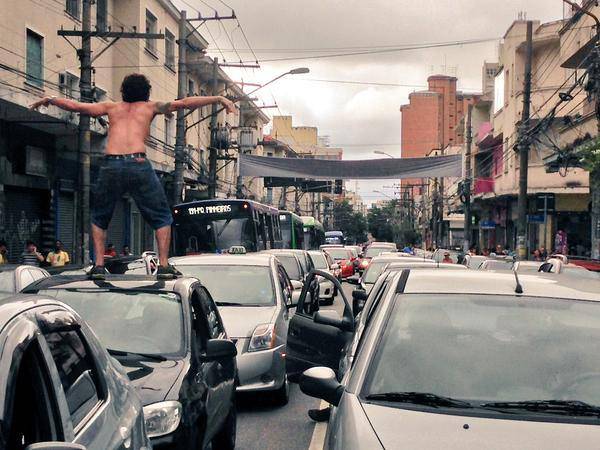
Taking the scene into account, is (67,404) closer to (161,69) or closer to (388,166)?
(388,166)

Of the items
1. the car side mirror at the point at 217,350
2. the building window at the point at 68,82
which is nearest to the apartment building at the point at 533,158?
the building window at the point at 68,82

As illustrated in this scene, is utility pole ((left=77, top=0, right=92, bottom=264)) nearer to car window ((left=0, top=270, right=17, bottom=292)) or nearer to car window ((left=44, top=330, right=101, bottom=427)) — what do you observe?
car window ((left=0, top=270, right=17, bottom=292))

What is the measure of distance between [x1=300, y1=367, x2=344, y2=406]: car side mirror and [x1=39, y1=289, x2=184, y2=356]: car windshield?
6.00 ft

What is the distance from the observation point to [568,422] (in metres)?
3.70

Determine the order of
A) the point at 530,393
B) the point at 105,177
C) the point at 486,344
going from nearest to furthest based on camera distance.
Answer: the point at 530,393, the point at 486,344, the point at 105,177

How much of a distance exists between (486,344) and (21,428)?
2.49 metres

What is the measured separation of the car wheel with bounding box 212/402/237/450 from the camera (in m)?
6.68

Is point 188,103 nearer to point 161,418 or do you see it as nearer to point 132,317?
point 132,317

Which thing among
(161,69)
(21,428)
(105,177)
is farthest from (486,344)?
(161,69)

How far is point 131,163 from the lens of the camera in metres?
7.25

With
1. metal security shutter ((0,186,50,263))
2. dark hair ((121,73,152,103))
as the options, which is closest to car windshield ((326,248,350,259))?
metal security shutter ((0,186,50,263))

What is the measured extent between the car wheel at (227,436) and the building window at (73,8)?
21539 millimetres

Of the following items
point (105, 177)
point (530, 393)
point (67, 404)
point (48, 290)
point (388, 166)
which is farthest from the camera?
point (388, 166)

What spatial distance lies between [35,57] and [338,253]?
688 inches
